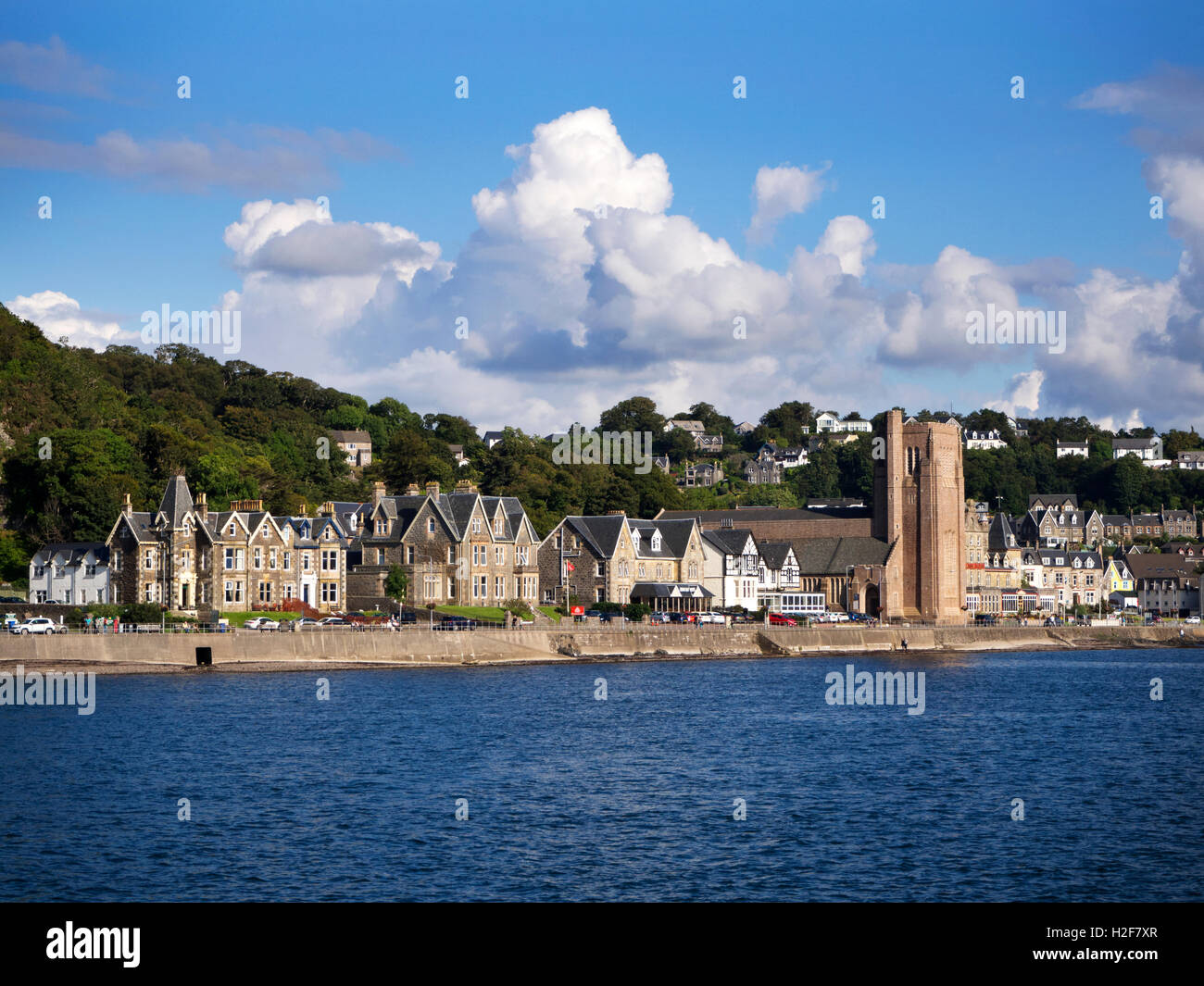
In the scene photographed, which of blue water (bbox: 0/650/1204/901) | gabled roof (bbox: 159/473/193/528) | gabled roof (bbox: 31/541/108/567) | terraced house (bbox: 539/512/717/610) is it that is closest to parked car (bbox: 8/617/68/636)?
blue water (bbox: 0/650/1204/901)

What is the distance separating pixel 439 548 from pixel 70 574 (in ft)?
73.9

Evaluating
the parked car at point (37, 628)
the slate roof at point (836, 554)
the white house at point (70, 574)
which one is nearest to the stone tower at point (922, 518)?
the slate roof at point (836, 554)

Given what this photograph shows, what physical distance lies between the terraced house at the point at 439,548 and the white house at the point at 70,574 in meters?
16.3

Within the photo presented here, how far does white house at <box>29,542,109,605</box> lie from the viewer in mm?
80312

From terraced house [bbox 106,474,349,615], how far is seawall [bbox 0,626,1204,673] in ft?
35.3

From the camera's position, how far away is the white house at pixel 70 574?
80.3 meters

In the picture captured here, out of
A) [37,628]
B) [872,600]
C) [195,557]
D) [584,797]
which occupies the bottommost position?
[584,797]

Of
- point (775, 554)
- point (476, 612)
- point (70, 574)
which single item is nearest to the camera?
point (70, 574)

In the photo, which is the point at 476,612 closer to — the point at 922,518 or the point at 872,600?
the point at 872,600

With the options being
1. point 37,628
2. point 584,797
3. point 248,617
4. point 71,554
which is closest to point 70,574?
point 71,554

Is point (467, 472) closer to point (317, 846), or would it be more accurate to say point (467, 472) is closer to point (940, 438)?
point (940, 438)

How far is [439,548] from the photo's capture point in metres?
90.1

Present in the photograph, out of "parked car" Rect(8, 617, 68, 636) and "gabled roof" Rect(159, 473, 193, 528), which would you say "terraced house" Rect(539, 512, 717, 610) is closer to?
"gabled roof" Rect(159, 473, 193, 528)

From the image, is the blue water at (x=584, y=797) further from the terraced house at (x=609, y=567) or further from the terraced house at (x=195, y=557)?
the terraced house at (x=609, y=567)
